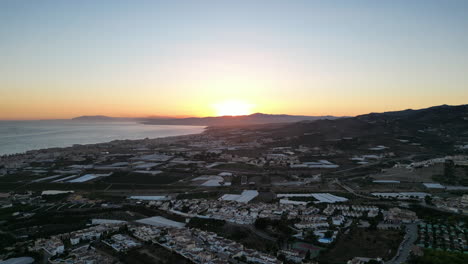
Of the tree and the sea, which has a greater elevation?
the tree

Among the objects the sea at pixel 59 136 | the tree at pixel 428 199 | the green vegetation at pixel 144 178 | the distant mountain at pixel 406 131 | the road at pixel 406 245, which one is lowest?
the green vegetation at pixel 144 178

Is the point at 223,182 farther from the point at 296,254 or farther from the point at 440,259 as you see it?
the point at 440,259

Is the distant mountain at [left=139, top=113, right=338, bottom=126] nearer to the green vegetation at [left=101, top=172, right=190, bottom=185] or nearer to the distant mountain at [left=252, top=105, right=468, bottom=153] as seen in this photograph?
the distant mountain at [left=252, top=105, right=468, bottom=153]

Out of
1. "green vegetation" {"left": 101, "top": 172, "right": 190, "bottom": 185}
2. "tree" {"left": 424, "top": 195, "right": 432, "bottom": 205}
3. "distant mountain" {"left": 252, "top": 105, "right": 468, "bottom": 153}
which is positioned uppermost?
"distant mountain" {"left": 252, "top": 105, "right": 468, "bottom": 153}

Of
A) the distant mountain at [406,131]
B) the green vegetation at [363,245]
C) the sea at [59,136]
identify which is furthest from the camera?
the sea at [59,136]

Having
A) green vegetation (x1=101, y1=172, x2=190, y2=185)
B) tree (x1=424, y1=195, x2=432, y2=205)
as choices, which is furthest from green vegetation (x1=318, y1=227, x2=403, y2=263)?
green vegetation (x1=101, y1=172, x2=190, y2=185)

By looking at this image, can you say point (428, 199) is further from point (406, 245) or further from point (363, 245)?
point (363, 245)

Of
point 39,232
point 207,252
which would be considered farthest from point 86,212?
point 207,252

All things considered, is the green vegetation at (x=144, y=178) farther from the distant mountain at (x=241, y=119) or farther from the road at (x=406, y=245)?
the distant mountain at (x=241, y=119)

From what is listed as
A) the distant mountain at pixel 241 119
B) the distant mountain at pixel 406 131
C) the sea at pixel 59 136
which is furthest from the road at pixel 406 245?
the distant mountain at pixel 241 119
